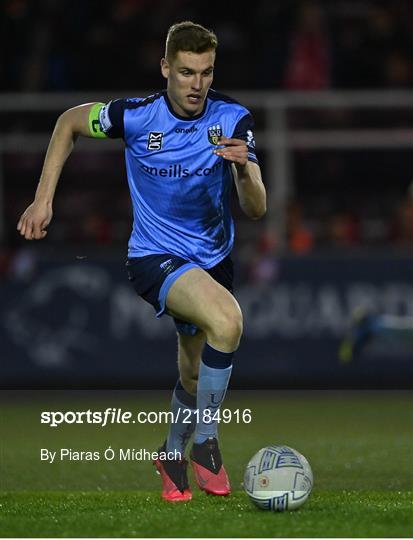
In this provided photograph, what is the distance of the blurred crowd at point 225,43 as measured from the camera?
1563cm

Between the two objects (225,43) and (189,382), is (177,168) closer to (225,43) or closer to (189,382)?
(189,382)

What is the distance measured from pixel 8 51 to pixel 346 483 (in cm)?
903

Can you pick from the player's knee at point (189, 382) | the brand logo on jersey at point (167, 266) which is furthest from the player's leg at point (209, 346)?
the player's knee at point (189, 382)

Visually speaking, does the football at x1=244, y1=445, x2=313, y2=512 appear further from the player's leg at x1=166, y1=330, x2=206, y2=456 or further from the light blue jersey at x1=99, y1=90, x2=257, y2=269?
the light blue jersey at x1=99, y1=90, x2=257, y2=269

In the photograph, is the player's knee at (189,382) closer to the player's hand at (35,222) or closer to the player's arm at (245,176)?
the player's arm at (245,176)

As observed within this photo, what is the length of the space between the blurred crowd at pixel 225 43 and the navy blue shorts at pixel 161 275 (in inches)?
336

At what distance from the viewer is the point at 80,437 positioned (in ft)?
34.5

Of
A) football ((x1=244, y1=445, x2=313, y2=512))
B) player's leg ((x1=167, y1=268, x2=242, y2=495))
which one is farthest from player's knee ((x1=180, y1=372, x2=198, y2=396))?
football ((x1=244, y1=445, x2=313, y2=512))

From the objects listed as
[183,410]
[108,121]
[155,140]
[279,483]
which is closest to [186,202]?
[155,140]

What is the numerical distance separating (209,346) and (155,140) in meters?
1.12

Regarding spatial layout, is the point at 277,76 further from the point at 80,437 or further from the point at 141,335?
the point at 80,437

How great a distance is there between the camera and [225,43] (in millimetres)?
16250

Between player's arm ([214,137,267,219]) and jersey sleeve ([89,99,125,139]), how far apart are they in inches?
25.9

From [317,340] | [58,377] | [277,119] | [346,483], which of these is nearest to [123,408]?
[58,377]
